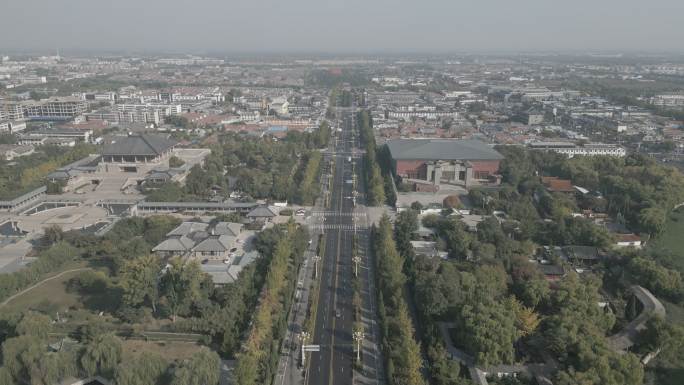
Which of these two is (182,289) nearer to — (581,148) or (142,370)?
(142,370)

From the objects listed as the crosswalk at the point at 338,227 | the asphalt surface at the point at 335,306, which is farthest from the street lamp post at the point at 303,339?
the crosswalk at the point at 338,227

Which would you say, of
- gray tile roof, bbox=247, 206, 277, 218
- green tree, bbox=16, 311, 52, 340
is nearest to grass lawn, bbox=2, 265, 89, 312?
green tree, bbox=16, 311, 52, 340

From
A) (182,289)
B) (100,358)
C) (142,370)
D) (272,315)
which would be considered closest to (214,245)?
(182,289)

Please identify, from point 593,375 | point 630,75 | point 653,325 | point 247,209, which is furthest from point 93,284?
point 630,75

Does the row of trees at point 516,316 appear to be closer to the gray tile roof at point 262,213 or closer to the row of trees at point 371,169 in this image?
the gray tile roof at point 262,213

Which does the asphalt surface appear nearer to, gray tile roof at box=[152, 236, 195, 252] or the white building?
gray tile roof at box=[152, 236, 195, 252]

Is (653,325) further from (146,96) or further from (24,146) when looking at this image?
(146,96)
